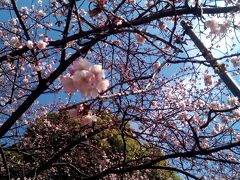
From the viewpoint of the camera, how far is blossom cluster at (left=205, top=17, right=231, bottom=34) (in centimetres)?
324

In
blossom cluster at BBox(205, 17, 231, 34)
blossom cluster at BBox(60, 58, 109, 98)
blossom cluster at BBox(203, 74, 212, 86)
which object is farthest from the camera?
blossom cluster at BBox(203, 74, 212, 86)

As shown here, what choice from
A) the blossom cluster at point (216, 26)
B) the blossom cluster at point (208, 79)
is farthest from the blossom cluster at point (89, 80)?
the blossom cluster at point (208, 79)

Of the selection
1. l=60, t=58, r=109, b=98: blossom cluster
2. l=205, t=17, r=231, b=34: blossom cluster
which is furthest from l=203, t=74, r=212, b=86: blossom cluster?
l=60, t=58, r=109, b=98: blossom cluster

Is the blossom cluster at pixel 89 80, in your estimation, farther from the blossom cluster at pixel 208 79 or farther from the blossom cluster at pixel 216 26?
the blossom cluster at pixel 208 79

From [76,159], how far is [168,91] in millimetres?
2567

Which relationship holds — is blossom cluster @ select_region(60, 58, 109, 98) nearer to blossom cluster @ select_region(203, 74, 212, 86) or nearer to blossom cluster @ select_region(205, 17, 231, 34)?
blossom cluster @ select_region(205, 17, 231, 34)

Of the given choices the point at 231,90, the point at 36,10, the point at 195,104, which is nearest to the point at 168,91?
the point at 195,104

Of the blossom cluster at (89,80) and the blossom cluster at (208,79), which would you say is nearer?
the blossom cluster at (89,80)

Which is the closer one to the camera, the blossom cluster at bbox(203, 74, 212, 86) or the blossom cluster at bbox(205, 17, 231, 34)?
the blossom cluster at bbox(205, 17, 231, 34)

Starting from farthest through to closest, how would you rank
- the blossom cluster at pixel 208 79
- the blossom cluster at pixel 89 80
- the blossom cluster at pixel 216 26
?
the blossom cluster at pixel 208 79 < the blossom cluster at pixel 216 26 < the blossom cluster at pixel 89 80

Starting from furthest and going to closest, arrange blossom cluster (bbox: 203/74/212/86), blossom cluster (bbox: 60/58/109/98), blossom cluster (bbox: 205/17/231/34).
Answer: blossom cluster (bbox: 203/74/212/86) → blossom cluster (bbox: 205/17/231/34) → blossom cluster (bbox: 60/58/109/98)

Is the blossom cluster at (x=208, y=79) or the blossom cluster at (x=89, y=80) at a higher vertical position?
the blossom cluster at (x=208, y=79)

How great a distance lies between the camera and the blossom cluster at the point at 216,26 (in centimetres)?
324

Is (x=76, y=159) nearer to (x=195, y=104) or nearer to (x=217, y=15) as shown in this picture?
(x=195, y=104)
